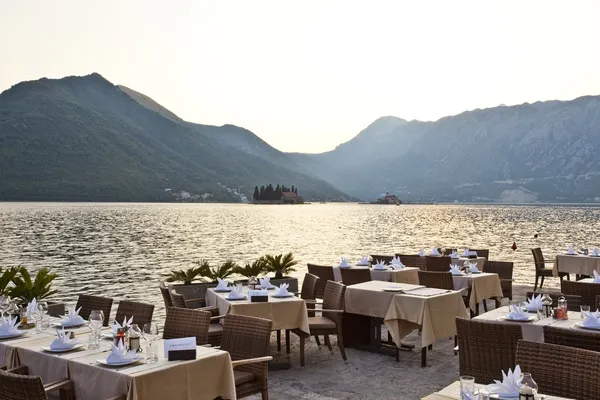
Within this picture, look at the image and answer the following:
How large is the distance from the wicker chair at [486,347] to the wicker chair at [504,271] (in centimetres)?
698

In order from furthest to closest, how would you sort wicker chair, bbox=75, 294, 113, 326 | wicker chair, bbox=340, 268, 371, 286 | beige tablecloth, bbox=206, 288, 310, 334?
wicker chair, bbox=340, 268, 371, 286 → beige tablecloth, bbox=206, 288, 310, 334 → wicker chair, bbox=75, 294, 113, 326

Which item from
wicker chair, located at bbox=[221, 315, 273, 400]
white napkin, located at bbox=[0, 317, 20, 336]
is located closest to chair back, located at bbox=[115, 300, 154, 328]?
wicker chair, located at bbox=[221, 315, 273, 400]

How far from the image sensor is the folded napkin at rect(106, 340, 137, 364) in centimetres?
486

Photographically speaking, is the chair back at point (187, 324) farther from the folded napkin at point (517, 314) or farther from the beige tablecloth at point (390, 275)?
the beige tablecloth at point (390, 275)

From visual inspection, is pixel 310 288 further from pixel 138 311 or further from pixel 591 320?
pixel 591 320

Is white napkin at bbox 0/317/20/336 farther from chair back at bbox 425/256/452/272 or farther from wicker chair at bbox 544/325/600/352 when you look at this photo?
chair back at bbox 425/256/452/272

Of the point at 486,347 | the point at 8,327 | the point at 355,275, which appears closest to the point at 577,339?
the point at 486,347

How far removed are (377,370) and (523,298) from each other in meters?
6.90

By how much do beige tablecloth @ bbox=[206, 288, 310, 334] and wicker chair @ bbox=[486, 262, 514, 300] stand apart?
221 inches

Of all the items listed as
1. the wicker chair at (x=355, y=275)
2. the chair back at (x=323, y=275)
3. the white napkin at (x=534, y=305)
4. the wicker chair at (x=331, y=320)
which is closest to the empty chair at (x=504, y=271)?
the wicker chair at (x=355, y=275)

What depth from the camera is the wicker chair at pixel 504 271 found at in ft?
40.1

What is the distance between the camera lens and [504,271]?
12586mm

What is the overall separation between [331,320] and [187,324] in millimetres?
2877

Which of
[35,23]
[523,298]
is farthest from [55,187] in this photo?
[523,298]
